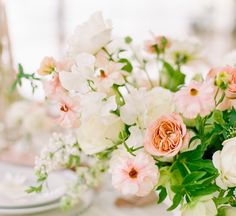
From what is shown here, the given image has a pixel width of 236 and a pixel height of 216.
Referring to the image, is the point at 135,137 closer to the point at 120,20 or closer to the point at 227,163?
the point at 227,163

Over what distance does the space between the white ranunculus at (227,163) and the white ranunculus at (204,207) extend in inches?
1.3

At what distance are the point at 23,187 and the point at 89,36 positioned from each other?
1.25 feet

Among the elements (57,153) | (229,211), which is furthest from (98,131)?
(229,211)

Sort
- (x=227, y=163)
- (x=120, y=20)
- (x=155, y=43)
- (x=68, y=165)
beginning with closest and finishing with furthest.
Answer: (x=227, y=163) → (x=68, y=165) → (x=155, y=43) → (x=120, y=20)

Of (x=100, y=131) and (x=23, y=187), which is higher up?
(x=100, y=131)

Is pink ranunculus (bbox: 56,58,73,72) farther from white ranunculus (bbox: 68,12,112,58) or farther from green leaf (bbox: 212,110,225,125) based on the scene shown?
green leaf (bbox: 212,110,225,125)

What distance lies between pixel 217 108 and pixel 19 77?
0.33m

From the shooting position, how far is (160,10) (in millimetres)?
5371

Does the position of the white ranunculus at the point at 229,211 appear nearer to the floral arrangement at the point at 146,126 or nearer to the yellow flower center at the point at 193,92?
the floral arrangement at the point at 146,126

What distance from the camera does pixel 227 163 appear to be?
1.98ft

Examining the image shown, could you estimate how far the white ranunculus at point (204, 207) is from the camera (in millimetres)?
625

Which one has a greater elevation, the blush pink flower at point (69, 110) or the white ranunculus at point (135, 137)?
the blush pink flower at point (69, 110)

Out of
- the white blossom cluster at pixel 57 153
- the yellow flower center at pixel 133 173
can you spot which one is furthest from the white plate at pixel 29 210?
the yellow flower center at pixel 133 173

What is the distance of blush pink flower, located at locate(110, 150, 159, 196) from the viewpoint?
609 mm
